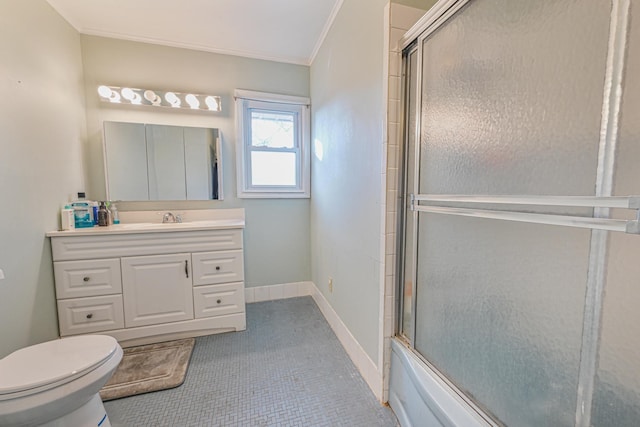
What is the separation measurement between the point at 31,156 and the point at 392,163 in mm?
2100

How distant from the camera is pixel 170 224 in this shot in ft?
7.06

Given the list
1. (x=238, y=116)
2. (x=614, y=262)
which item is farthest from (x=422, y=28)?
(x=238, y=116)

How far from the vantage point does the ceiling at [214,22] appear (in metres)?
1.78

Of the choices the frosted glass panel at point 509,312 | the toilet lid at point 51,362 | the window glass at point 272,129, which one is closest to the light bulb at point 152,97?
the window glass at point 272,129

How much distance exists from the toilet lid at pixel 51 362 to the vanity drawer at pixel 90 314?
25.6 inches

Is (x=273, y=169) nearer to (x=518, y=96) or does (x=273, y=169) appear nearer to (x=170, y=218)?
(x=170, y=218)

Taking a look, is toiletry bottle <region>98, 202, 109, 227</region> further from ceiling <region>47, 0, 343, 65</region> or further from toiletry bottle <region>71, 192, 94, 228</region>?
ceiling <region>47, 0, 343, 65</region>

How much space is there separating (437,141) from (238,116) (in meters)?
→ 1.89

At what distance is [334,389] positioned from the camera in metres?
1.47

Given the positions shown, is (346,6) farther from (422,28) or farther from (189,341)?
Result: (189,341)

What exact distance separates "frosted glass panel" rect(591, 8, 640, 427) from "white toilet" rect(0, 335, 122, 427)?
162 cm

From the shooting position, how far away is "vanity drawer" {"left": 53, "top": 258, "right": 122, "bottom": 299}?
1715mm

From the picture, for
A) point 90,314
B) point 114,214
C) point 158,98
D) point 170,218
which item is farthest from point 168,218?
point 158,98

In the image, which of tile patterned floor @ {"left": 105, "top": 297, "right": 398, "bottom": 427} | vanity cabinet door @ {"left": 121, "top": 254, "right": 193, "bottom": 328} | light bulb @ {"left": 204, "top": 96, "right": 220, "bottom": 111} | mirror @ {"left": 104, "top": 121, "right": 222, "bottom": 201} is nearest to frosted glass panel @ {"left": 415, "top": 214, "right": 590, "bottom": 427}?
tile patterned floor @ {"left": 105, "top": 297, "right": 398, "bottom": 427}
